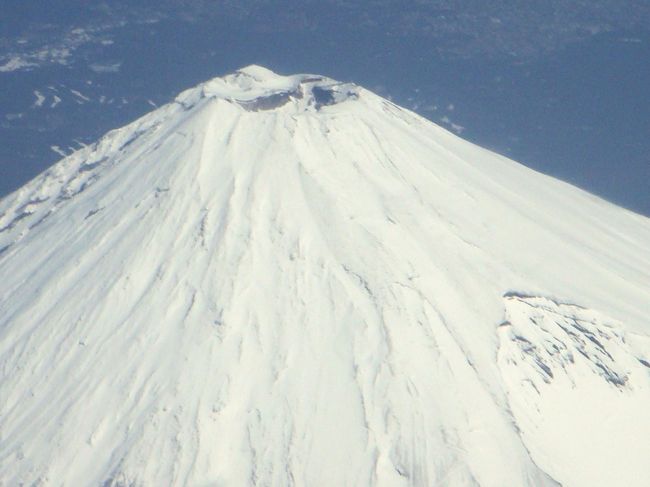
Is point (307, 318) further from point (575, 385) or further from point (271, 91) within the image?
point (271, 91)

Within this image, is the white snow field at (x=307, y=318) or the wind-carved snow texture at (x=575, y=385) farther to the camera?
the wind-carved snow texture at (x=575, y=385)

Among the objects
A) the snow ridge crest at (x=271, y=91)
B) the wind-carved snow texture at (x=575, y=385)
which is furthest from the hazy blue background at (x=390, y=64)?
the wind-carved snow texture at (x=575, y=385)

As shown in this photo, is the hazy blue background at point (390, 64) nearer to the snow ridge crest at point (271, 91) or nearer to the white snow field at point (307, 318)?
the snow ridge crest at point (271, 91)

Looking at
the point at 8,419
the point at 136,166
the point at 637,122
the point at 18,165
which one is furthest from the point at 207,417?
the point at 637,122

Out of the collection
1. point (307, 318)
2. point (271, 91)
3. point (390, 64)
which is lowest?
point (390, 64)

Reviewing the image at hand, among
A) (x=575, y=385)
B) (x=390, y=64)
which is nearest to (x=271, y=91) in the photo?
(x=575, y=385)

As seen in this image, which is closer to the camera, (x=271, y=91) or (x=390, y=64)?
(x=271, y=91)
